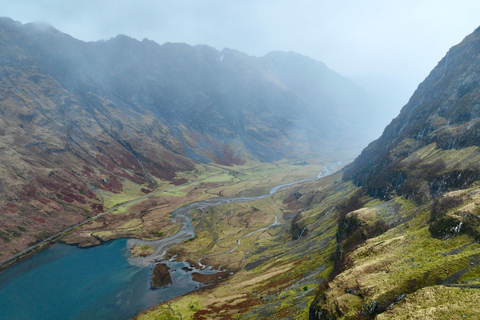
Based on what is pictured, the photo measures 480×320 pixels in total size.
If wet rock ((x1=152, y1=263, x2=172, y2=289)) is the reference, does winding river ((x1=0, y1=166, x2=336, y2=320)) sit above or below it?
above

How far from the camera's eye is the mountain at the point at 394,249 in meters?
37.7

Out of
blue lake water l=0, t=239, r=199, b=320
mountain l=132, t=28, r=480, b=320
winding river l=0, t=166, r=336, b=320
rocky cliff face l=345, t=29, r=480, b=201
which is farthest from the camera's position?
winding river l=0, t=166, r=336, b=320

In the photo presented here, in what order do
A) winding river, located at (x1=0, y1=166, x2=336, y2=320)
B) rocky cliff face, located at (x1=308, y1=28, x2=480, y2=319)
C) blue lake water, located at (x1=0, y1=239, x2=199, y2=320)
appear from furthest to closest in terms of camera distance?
winding river, located at (x1=0, y1=166, x2=336, y2=320)
blue lake water, located at (x1=0, y1=239, x2=199, y2=320)
rocky cliff face, located at (x1=308, y1=28, x2=480, y2=319)

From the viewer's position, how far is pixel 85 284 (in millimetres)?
97312

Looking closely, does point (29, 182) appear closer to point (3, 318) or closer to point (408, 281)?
point (3, 318)

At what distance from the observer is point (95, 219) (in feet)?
541

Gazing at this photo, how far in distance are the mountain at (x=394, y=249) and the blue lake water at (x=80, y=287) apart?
13984mm

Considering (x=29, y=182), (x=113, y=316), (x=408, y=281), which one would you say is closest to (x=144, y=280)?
(x=113, y=316)

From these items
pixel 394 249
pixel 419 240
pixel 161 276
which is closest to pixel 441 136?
pixel 419 240

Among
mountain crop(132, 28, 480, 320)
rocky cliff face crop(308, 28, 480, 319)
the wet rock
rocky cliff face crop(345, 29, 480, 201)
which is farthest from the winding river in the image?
rocky cliff face crop(345, 29, 480, 201)

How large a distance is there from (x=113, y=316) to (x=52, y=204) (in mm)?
113474

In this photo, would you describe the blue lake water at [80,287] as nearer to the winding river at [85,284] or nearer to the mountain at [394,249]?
the winding river at [85,284]

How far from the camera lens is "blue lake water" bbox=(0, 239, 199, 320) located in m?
80.5

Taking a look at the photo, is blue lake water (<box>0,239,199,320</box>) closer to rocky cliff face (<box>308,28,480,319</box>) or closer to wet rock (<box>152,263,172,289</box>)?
wet rock (<box>152,263,172,289</box>)
